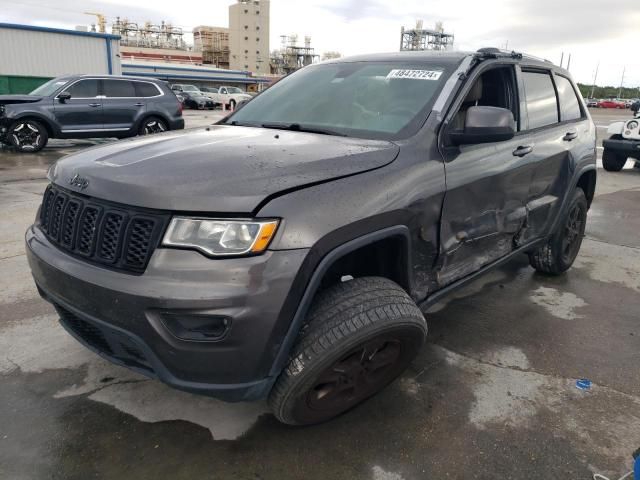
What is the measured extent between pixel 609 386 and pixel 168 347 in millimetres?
2362

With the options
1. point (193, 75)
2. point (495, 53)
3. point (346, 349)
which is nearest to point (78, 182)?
point (346, 349)

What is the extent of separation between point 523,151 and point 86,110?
1085 centimetres

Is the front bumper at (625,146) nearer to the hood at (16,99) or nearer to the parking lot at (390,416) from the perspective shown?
the parking lot at (390,416)

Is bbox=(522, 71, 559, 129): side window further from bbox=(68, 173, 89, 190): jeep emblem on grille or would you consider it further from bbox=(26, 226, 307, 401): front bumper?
bbox=(68, 173, 89, 190): jeep emblem on grille

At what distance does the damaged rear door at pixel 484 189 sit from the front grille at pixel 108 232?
4.62 feet

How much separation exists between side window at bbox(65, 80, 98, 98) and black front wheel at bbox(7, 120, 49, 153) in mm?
1028

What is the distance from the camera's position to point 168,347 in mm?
1834

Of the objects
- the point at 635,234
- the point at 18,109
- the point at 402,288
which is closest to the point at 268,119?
the point at 402,288

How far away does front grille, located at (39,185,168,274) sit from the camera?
1854mm

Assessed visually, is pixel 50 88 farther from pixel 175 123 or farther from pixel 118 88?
pixel 175 123

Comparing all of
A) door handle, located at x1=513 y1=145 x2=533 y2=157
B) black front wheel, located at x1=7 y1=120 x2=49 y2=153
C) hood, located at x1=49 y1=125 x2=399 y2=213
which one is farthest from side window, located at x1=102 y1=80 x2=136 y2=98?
door handle, located at x1=513 y1=145 x2=533 y2=157

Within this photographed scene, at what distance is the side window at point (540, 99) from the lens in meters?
3.43

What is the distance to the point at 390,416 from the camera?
2422 millimetres

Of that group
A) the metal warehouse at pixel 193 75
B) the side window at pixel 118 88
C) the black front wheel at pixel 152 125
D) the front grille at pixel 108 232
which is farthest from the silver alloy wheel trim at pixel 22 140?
the metal warehouse at pixel 193 75
